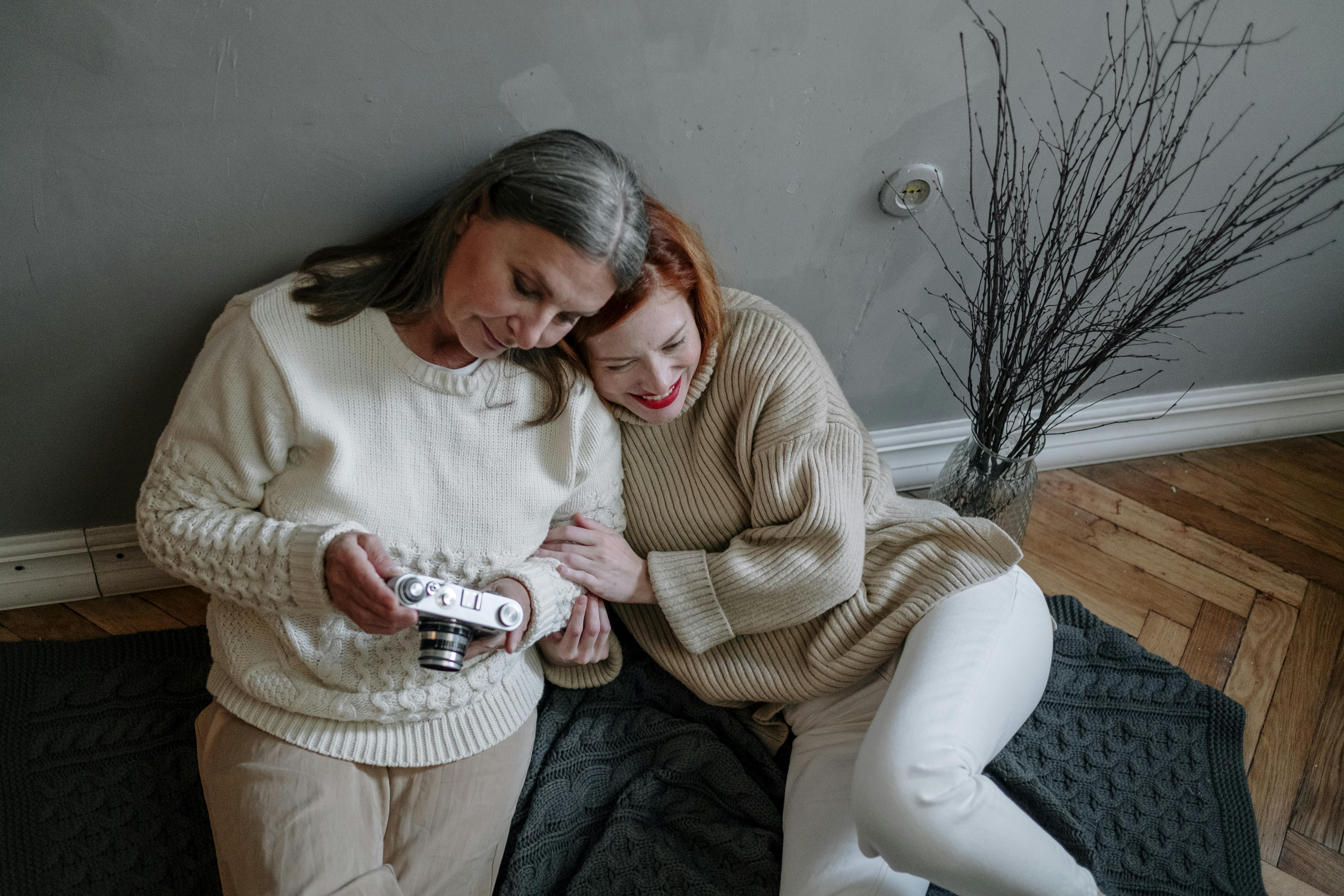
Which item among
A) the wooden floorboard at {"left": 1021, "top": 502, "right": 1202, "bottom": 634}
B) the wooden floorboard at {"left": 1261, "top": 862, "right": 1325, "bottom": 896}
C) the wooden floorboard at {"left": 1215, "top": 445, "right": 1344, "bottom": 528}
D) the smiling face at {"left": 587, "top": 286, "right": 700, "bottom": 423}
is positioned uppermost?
the smiling face at {"left": 587, "top": 286, "right": 700, "bottom": 423}

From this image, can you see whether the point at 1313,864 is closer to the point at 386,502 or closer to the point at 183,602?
the point at 386,502

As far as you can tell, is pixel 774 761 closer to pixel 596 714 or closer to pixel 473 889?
pixel 596 714

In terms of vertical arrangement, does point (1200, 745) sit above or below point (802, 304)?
below

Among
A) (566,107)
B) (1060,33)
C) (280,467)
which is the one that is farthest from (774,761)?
(1060,33)

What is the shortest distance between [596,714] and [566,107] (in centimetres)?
85

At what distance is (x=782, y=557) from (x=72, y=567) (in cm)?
107

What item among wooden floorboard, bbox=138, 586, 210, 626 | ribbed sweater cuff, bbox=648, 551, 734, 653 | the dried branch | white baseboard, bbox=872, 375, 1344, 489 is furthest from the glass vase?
wooden floorboard, bbox=138, 586, 210, 626

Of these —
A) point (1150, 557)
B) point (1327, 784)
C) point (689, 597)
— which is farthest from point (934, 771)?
point (1150, 557)

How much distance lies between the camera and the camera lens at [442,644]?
944 millimetres

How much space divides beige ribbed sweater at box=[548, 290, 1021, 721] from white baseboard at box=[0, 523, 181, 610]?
0.69 metres

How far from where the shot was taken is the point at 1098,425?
5.82 feet

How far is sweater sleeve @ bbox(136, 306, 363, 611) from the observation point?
1.02 meters

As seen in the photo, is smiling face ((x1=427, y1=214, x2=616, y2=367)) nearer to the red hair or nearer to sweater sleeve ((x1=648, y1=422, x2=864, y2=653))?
the red hair

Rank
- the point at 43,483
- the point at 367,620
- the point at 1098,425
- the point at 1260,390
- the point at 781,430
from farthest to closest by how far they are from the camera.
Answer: the point at 1260,390 < the point at 1098,425 < the point at 43,483 < the point at 781,430 < the point at 367,620
